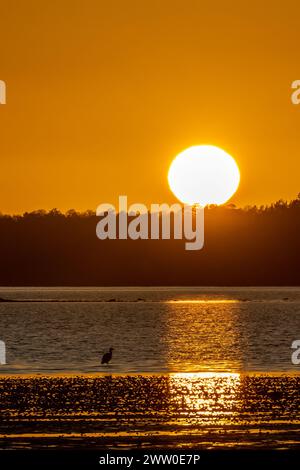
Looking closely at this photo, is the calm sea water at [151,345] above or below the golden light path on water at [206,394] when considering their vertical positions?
above

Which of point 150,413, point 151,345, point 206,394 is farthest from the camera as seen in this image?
point 151,345

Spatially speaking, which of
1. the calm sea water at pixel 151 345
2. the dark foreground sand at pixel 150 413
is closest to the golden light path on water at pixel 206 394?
the dark foreground sand at pixel 150 413

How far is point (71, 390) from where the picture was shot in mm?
42281

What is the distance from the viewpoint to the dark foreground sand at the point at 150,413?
30.2 m

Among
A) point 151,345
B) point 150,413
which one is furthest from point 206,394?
point 151,345

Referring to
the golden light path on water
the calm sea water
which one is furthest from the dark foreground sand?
the calm sea water

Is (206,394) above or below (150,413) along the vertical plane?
above

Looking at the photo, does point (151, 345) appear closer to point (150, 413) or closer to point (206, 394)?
point (206, 394)

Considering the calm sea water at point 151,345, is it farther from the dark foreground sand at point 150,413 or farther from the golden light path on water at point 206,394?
the dark foreground sand at point 150,413

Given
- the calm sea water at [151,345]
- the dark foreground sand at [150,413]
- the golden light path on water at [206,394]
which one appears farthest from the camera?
the calm sea water at [151,345]

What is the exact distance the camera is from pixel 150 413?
35.4m

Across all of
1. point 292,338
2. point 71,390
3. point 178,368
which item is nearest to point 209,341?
point 292,338
